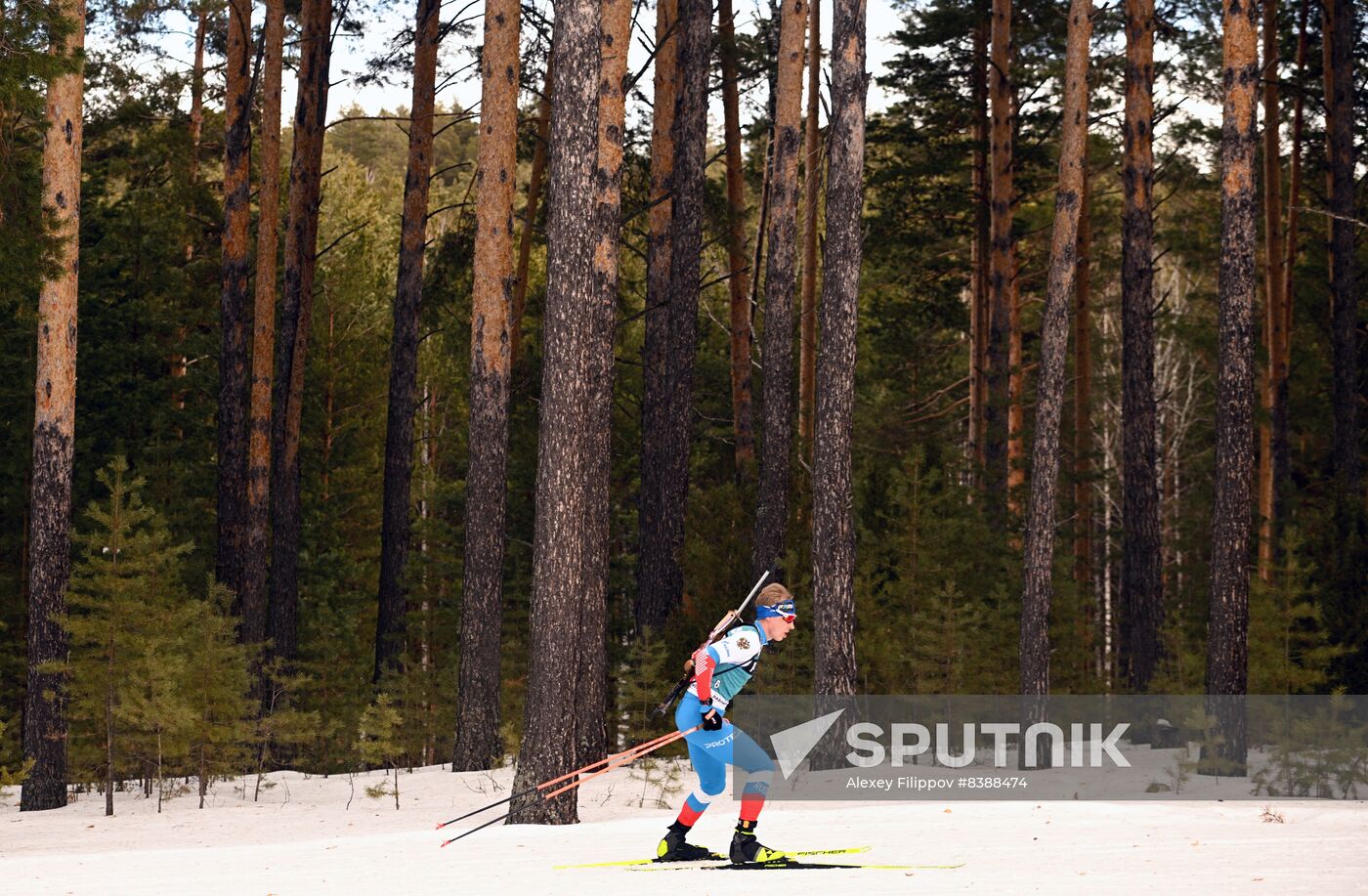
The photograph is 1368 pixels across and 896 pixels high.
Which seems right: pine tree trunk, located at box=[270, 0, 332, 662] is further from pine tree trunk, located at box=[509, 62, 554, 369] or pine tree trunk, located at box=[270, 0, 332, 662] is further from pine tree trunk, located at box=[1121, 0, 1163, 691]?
pine tree trunk, located at box=[1121, 0, 1163, 691]

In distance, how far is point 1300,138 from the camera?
2822 centimetres

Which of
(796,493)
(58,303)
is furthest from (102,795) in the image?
(796,493)

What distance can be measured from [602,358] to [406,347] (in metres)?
7.98

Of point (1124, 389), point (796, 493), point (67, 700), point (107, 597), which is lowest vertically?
point (67, 700)

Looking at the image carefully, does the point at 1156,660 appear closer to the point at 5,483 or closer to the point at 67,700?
the point at 67,700

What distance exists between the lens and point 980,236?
31312mm

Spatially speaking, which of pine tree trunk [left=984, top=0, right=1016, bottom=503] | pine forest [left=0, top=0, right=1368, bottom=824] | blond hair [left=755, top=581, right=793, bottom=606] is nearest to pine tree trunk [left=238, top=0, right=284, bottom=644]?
pine forest [left=0, top=0, right=1368, bottom=824]

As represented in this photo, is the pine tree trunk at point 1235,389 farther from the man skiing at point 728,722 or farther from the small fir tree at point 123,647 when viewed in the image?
the small fir tree at point 123,647

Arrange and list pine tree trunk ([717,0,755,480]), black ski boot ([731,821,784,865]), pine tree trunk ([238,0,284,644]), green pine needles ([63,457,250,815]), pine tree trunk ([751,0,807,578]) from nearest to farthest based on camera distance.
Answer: black ski boot ([731,821,784,865]) < green pine needles ([63,457,250,815]) < pine tree trunk ([751,0,807,578]) < pine tree trunk ([238,0,284,644]) < pine tree trunk ([717,0,755,480])

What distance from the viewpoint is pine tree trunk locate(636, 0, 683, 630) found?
59.8 feet

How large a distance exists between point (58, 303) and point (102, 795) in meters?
5.49

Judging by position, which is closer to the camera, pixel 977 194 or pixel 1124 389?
pixel 1124 389

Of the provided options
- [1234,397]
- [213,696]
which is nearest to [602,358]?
[213,696]

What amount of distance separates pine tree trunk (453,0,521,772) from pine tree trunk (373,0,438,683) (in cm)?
504
